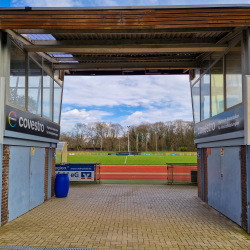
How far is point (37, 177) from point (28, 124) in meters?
2.42

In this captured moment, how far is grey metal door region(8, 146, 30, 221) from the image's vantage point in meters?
7.82

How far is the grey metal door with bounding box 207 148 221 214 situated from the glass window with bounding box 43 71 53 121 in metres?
7.08

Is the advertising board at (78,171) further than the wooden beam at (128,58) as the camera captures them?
Yes

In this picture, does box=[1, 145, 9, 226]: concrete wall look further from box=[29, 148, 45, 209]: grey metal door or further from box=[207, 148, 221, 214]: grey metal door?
box=[207, 148, 221, 214]: grey metal door

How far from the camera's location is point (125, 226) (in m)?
7.46

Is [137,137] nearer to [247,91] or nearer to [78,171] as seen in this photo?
[78,171]

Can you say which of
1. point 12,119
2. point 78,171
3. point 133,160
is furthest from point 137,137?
point 12,119

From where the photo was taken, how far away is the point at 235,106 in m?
7.65

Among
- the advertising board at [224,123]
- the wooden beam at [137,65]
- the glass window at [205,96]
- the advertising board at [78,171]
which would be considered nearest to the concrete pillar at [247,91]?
the advertising board at [224,123]

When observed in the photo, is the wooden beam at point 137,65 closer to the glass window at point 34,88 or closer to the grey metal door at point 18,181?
the glass window at point 34,88

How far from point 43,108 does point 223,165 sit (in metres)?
7.30

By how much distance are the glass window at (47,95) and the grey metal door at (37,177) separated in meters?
1.69

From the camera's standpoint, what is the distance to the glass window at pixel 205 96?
1058cm

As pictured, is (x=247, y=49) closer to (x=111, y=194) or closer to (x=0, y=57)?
(x=0, y=57)
